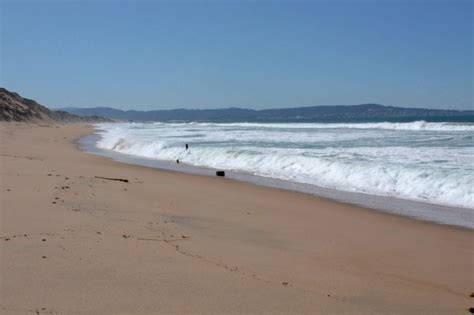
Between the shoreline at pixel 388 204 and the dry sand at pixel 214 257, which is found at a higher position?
the dry sand at pixel 214 257

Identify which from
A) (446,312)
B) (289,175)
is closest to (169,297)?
(446,312)

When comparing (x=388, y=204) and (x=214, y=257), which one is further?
(x=388, y=204)

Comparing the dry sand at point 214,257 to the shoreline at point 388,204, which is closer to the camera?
the dry sand at point 214,257

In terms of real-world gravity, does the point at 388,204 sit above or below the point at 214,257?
below

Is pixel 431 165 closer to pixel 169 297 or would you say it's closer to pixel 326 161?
pixel 326 161

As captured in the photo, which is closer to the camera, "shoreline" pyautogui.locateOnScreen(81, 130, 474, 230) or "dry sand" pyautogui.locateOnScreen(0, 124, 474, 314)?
"dry sand" pyautogui.locateOnScreen(0, 124, 474, 314)

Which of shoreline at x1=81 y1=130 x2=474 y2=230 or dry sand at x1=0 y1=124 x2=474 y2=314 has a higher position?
dry sand at x1=0 y1=124 x2=474 y2=314

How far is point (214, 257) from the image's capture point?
4.90 metres

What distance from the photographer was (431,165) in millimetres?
12586

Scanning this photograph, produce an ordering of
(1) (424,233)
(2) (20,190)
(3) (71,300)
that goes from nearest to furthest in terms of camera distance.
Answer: (3) (71,300), (1) (424,233), (2) (20,190)

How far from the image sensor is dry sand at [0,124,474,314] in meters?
3.64

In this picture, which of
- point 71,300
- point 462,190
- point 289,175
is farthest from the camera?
point 289,175

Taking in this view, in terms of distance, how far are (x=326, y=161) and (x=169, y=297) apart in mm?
10939

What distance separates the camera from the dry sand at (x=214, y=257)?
3.64 meters
